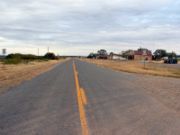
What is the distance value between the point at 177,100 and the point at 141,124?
205 inches

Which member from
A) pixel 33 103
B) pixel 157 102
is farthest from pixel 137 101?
pixel 33 103

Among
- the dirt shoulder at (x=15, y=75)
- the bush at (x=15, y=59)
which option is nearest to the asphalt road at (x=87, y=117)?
the dirt shoulder at (x=15, y=75)

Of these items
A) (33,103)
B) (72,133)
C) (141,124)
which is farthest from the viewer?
(33,103)

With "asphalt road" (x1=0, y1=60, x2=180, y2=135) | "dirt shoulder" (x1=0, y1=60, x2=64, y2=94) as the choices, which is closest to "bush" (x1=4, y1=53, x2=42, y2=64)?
"dirt shoulder" (x1=0, y1=60, x2=64, y2=94)

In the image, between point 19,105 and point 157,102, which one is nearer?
point 19,105

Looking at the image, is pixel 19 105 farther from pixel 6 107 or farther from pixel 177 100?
pixel 177 100

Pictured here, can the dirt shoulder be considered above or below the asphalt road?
below

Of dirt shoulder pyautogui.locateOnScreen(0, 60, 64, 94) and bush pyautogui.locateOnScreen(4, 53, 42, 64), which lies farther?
bush pyautogui.locateOnScreen(4, 53, 42, 64)

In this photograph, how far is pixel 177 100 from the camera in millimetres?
12570

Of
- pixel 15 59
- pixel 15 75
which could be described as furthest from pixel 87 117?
pixel 15 59

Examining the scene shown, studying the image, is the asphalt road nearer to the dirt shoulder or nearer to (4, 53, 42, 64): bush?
the dirt shoulder

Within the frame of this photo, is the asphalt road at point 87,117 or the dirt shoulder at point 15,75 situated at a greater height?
the asphalt road at point 87,117

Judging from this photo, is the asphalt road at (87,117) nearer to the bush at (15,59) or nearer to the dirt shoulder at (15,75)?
the dirt shoulder at (15,75)

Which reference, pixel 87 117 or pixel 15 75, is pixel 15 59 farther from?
pixel 87 117
